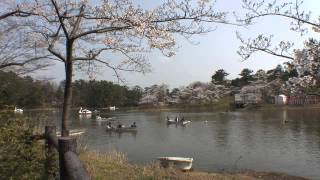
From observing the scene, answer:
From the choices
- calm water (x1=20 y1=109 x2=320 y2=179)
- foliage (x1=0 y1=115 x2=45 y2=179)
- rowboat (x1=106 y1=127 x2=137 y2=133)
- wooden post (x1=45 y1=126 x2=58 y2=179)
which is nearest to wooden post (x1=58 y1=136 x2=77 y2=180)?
foliage (x1=0 y1=115 x2=45 y2=179)

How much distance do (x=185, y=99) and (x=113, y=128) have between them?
57307 mm

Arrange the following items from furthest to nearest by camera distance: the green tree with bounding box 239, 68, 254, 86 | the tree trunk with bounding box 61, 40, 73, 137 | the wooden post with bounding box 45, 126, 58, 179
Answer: the green tree with bounding box 239, 68, 254, 86 → the tree trunk with bounding box 61, 40, 73, 137 → the wooden post with bounding box 45, 126, 58, 179

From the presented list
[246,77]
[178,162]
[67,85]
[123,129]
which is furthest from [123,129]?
[246,77]

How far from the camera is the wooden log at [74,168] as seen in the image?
2973 millimetres

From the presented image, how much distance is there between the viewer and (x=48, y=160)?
17.3 ft

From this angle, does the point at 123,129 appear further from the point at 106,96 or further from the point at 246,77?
the point at 106,96

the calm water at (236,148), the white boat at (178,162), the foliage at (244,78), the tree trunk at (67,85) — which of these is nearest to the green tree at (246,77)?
the foliage at (244,78)

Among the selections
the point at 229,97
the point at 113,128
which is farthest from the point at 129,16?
the point at 229,97

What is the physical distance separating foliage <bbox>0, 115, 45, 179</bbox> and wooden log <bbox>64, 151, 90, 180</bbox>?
5.79 feet

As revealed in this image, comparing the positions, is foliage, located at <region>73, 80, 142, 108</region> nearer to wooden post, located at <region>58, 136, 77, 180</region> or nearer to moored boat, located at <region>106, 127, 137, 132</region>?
moored boat, located at <region>106, 127, 137, 132</region>

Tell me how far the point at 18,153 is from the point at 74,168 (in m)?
2.10

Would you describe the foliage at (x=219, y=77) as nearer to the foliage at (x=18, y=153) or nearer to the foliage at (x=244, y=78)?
the foliage at (x=244, y=78)

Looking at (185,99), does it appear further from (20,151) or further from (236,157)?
(20,151)

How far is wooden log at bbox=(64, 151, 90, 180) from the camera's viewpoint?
2973 millimetres
